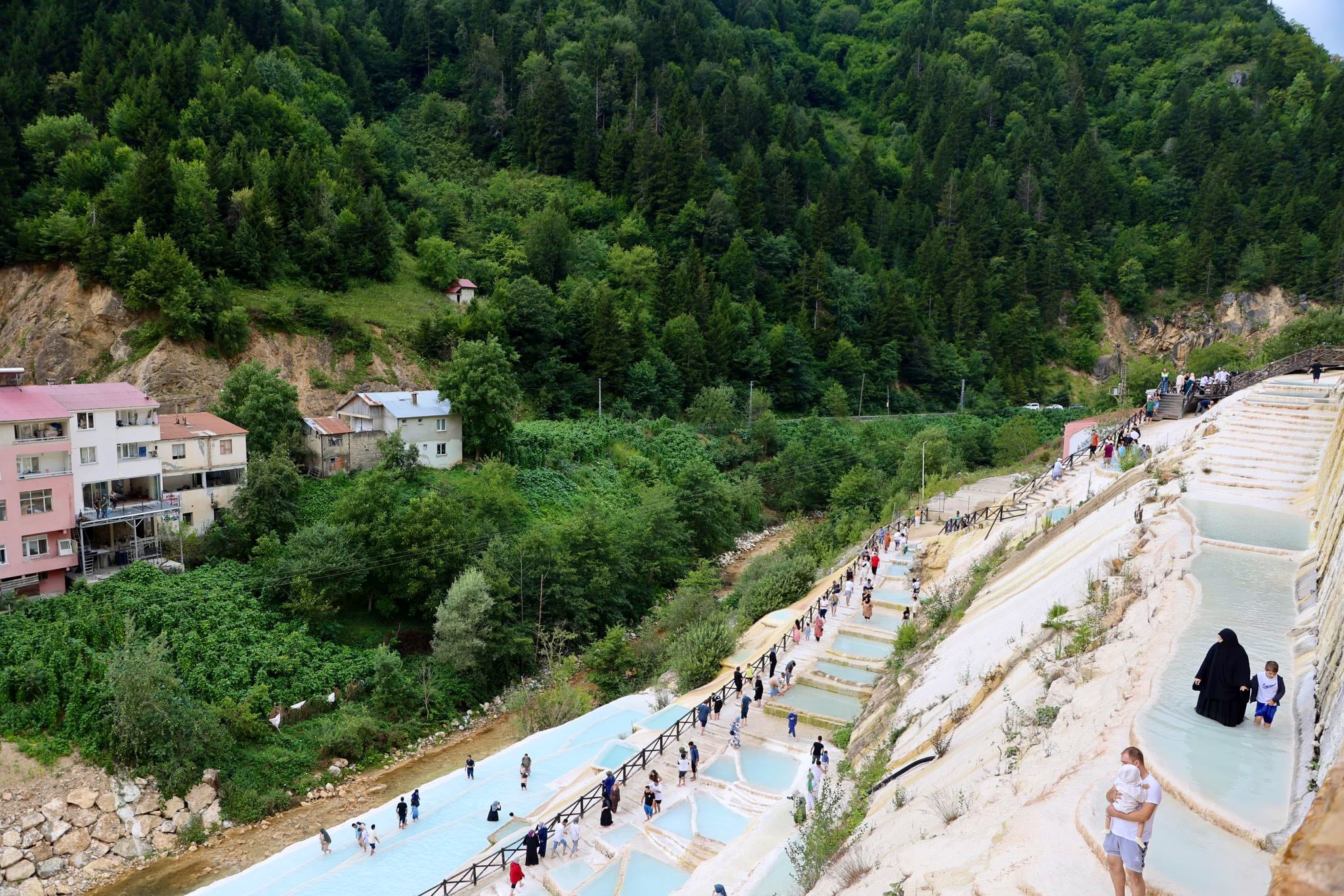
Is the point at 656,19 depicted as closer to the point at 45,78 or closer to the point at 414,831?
the point at 45,78

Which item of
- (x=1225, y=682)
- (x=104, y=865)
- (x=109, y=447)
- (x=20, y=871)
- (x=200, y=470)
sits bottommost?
(x=104, y=865)

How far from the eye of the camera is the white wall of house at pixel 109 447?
1051 inches

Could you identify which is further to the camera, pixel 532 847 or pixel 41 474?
pixel 41 474

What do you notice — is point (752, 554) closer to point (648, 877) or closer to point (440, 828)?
point (440, 828)

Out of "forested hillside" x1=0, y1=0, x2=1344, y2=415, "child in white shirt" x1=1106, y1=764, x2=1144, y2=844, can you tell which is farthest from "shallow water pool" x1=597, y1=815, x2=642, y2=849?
"forested hillside" x1=0, y1=0, x2=1344, y2=415

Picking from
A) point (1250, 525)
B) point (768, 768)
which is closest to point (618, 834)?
point (768, 768)

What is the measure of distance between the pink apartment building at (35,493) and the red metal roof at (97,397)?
455mm

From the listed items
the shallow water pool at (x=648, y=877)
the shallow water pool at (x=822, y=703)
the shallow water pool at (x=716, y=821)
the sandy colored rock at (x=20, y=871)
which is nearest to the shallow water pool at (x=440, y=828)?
the shallow water pool at (x=648, y=877)

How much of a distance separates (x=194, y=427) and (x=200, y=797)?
1499cm

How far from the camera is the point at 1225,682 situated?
27.2 feet

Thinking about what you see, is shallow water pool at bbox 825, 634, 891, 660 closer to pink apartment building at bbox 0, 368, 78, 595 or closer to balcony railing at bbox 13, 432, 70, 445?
pink apartment building at bbox 0, 368, 78, 595

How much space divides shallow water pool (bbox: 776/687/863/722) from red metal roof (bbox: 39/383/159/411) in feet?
78.7

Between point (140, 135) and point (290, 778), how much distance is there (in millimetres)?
40847

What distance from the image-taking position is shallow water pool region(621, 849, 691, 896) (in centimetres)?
1385
